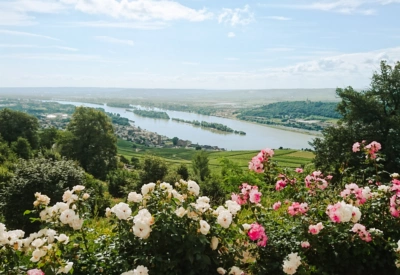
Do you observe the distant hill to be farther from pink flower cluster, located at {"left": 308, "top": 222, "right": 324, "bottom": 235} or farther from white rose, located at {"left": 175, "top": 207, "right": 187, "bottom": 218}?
white rose, located at {"left": 175, "top": 207, "right": 187, "bottom": 218}

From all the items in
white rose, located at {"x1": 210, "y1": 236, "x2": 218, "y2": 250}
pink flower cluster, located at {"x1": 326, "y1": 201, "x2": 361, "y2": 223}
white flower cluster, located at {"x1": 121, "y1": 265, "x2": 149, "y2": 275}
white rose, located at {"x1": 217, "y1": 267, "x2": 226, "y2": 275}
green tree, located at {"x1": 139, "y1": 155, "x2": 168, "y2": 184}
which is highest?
pink flower cluster, located at {"x1": 326, "y1": 201, "x2": 361, "y2": 223}

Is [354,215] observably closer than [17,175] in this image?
Yes

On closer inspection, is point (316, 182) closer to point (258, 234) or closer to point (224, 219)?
point (258, 234)

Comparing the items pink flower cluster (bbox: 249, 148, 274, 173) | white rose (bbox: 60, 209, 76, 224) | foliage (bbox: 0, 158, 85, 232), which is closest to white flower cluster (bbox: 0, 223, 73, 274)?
white rose (bbox: 60, 209, 76, 224)

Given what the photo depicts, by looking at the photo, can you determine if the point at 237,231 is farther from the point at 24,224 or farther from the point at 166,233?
the point at 24,224

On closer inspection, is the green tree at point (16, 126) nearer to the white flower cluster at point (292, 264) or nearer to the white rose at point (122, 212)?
the white rose at point (122, 212)

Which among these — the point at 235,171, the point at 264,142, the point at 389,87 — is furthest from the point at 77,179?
the point at 264,142
